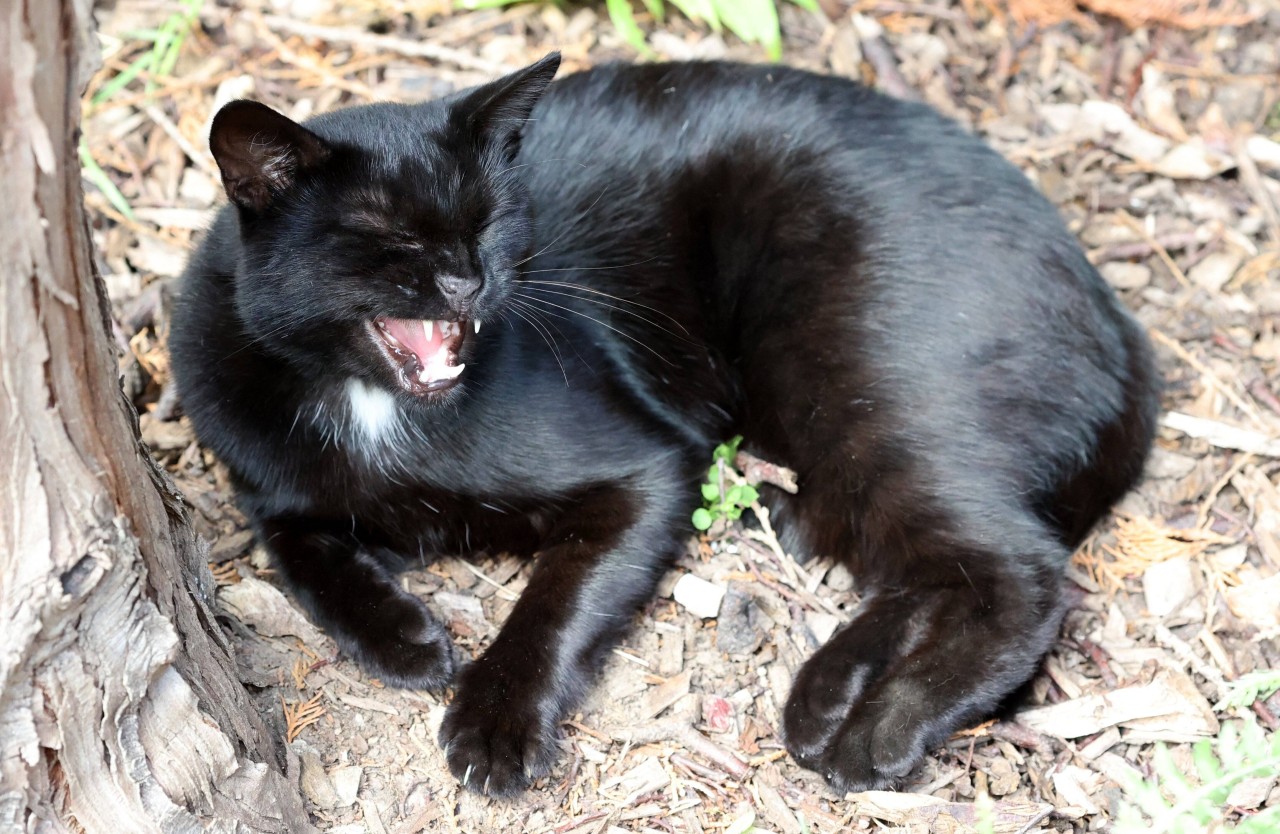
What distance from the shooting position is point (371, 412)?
265 centimetres

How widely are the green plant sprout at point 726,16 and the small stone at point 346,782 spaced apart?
2.44 metres

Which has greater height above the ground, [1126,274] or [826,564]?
[1126,274]

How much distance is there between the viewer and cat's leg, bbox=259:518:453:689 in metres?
2.55

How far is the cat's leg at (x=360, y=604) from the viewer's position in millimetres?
2547

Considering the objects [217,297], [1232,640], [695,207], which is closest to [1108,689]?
[1232,640]

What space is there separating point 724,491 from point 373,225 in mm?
1161

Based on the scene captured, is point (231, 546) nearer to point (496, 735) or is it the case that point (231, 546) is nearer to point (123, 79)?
point (496, 735)

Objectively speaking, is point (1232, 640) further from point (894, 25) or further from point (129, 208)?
point (129, 208)

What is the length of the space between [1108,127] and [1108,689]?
1.95 m

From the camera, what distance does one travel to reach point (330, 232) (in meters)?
2.22

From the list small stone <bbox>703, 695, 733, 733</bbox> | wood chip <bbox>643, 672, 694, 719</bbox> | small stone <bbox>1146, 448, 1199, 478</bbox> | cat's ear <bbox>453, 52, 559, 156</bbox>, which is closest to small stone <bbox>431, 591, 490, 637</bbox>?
wood chip <bbox>643, 672, 694, 719</bbox>

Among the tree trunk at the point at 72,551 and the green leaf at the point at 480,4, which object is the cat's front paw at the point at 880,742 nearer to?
the tree trunk at the point at 72,551

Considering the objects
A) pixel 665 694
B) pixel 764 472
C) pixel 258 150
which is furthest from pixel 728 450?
pixel 258 150

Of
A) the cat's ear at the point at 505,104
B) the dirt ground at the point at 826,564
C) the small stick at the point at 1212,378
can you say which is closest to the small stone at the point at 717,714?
the dirt ground at the point at 826,564
